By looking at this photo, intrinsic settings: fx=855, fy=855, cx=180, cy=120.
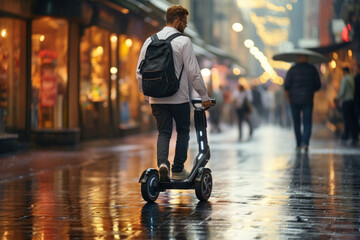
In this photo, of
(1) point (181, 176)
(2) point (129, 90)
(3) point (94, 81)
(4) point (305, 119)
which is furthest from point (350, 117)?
(1) point (181, 176)

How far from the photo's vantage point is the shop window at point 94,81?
22167 millimetres

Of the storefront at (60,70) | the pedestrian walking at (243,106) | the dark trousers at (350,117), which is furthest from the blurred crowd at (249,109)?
the dark trousers at (350,117)

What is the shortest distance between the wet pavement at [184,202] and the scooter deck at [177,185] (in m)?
0.15

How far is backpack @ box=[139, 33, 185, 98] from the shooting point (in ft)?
26.5

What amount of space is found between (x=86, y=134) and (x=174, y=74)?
14284 millimetres

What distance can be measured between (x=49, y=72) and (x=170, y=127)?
1241 centimetres

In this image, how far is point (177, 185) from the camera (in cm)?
827

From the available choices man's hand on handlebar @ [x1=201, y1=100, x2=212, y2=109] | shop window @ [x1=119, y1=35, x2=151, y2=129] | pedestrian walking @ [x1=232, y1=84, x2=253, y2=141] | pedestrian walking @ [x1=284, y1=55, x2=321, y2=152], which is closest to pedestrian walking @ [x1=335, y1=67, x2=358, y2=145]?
pedestrian walking @ [x1=284, y1=55, x2=321, y2=152]

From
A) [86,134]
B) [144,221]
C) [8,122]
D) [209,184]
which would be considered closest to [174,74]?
[209,184]

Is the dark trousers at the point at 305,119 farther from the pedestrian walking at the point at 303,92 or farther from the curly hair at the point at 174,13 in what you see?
the curly hair at the point at 174,13

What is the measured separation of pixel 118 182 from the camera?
10.5 metres

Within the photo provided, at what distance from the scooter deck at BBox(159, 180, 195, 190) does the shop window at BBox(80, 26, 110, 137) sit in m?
13.8

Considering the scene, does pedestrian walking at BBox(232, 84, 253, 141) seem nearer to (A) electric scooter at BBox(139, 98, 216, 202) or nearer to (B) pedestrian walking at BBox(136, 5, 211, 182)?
(A) electric scooter at BBox(139, 98, 216, 202)

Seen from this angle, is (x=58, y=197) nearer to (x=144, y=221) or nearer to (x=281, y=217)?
(x=144, y=221)
